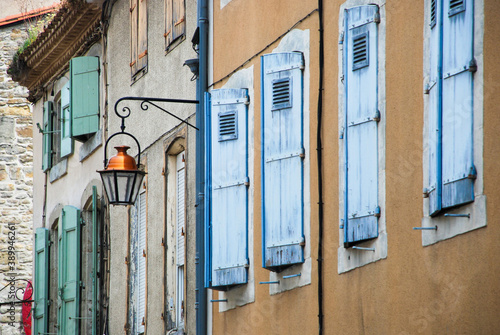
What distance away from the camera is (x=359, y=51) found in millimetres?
7902

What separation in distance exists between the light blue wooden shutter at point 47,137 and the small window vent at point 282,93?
8626mm

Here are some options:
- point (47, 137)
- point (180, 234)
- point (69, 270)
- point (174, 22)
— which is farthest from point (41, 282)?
point (174, 22)

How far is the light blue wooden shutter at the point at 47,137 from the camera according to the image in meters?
17.2

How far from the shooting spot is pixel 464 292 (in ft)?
21.0

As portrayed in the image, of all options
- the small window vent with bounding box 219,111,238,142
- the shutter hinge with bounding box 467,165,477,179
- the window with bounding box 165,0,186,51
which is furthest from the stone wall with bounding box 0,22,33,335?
the shutter hinge with bounding box 467,165,477,179

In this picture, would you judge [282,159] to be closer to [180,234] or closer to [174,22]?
[180,234]

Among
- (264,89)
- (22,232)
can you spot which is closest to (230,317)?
(264,89)

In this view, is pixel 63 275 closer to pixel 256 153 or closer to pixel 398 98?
pixel 256 153

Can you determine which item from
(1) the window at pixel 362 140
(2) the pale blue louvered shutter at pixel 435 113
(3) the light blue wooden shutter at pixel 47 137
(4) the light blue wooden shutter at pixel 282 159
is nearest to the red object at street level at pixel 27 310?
(3) the light blue wooden shutter at pixel 47 137

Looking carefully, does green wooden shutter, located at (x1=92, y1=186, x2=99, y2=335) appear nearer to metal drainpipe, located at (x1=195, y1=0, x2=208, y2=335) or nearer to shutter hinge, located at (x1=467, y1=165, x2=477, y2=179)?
metal drainpipe, located at (x1=195, y1=0, x2=208, y2=335)

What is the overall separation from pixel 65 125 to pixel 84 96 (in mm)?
1316

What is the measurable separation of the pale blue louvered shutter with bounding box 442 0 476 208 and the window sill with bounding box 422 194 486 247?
0.19 feet

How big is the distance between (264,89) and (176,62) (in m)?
3.07

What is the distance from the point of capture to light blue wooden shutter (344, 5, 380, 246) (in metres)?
7.65
